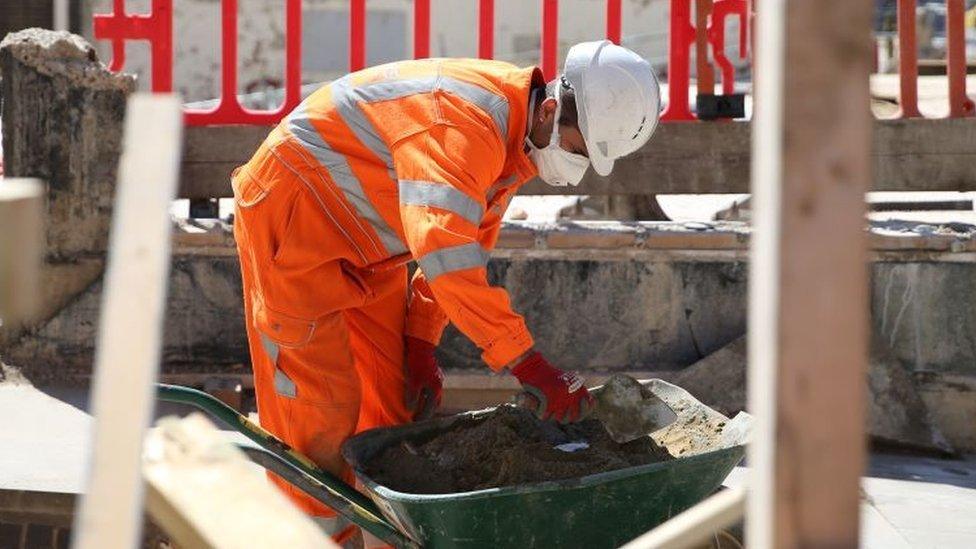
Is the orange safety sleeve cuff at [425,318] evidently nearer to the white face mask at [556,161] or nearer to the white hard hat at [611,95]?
the white face mask at [556,161]

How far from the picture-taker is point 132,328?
2.04 meters

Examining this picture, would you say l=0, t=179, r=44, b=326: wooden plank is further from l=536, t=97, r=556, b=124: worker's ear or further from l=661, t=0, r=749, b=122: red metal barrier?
l=661, t=0, r=749, b=122: red metal barrier

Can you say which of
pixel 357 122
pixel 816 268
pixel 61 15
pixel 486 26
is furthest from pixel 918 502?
pixel 61 15

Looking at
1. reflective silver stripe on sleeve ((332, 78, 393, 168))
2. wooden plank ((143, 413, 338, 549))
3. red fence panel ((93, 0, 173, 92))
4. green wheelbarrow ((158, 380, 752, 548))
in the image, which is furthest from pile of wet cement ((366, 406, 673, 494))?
red fence panel ((93, 0, 173, 92))

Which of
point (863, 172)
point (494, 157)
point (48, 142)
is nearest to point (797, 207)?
point (863, 172)

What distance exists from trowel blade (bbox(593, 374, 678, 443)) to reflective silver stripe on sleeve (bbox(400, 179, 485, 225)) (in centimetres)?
76

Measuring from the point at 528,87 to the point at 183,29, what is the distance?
14166 millimetres

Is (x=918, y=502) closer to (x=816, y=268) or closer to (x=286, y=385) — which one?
(x=286, y=385)

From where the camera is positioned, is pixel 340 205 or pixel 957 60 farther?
pixel 957 60

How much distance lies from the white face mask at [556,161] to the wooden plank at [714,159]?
232 cm

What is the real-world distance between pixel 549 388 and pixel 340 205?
0.92 m

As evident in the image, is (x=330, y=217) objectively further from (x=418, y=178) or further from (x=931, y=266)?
(x=931, y=266)

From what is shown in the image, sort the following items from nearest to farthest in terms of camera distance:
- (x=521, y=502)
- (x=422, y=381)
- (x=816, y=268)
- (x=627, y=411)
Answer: (x=816, y=268) < (x=521, y=502) < (x=627, y=411) < (x=422, y=381)

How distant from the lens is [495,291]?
382 centimetres
